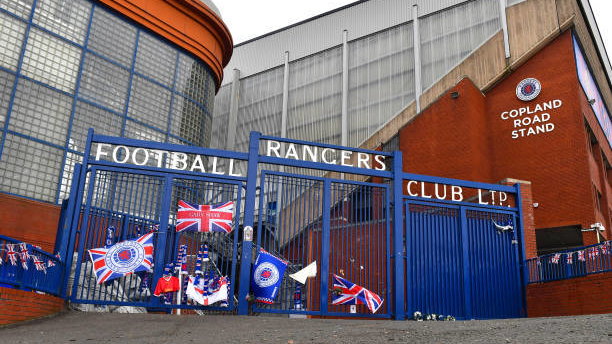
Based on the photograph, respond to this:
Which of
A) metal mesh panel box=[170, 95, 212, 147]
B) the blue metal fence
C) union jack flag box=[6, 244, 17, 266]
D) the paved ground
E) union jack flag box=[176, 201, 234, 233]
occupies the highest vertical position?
metal mesh panel box=[170, 95, 212, 147]

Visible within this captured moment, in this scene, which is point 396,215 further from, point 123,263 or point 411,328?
point 123,263

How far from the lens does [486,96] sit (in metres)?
27.1

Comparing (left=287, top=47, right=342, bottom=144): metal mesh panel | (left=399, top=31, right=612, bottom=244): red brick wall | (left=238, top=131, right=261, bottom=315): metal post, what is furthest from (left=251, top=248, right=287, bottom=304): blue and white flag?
→ (left=287, top=47, right=342, bottom=144): metal mesh panel

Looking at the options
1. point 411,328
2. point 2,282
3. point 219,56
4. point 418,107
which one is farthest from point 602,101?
point 2,282

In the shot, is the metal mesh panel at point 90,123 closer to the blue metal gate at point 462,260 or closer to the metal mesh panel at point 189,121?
the metal mesh panel at point 189,121

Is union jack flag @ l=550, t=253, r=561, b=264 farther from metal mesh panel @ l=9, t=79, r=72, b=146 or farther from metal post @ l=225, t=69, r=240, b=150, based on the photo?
metal post @ l=225, t=69, r=240, b=150

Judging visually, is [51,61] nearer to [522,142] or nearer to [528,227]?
[528,227]

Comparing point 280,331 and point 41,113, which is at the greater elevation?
point 41,113

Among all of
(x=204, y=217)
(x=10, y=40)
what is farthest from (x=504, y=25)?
(x=10, y=40)

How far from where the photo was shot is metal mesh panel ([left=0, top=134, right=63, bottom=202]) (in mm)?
18359

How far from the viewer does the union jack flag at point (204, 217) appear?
1221 cm

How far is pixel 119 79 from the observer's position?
72.7 ft

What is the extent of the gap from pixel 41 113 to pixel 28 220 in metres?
3.82

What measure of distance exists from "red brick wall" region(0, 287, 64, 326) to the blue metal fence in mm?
11635
